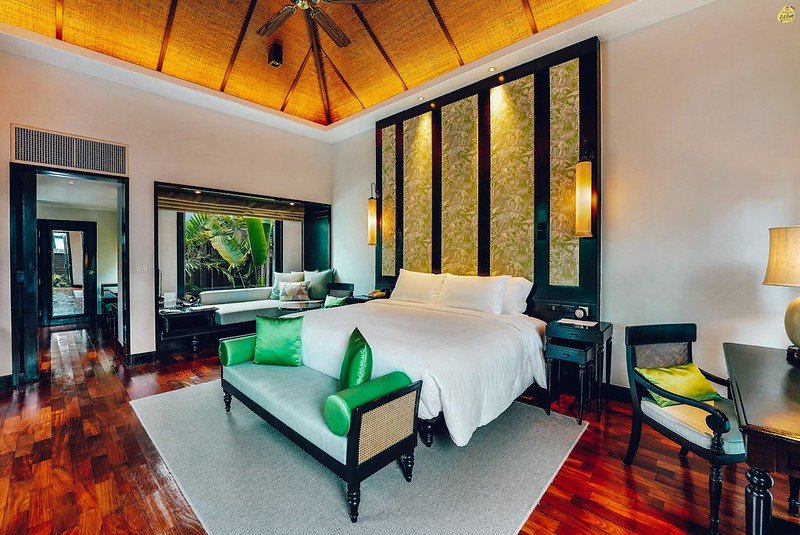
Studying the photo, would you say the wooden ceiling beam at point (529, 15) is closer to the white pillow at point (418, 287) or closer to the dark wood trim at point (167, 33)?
the white pillow at point (418, 287)

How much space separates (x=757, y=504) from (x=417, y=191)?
4.33m

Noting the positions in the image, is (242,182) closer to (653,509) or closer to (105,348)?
(105,348)

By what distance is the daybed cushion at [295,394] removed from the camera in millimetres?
2020

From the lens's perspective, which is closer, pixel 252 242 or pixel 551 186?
pixel 551 186

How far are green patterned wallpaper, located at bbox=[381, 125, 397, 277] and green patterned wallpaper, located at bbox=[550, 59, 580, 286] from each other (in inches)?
90.9

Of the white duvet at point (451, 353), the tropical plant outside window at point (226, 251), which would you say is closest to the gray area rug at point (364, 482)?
the white duvet at point (451, 353)

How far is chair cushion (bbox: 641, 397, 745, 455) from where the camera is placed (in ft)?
5.74

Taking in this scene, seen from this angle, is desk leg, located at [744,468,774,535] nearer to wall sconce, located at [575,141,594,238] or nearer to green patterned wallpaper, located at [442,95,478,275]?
wall sconce, located at [575,141,594,238]

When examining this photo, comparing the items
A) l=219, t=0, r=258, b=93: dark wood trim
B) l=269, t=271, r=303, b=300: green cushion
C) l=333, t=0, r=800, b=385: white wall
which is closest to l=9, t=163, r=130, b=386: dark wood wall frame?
l=219, t=0, r=258, b=93: dark wood trim

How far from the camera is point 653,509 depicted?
1.95 meters

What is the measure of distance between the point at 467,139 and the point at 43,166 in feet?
15.6

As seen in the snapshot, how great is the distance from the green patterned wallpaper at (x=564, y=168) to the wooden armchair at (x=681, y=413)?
1.22 m

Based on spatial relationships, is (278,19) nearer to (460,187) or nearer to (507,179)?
(460,187)

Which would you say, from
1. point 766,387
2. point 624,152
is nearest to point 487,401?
point 766,387
